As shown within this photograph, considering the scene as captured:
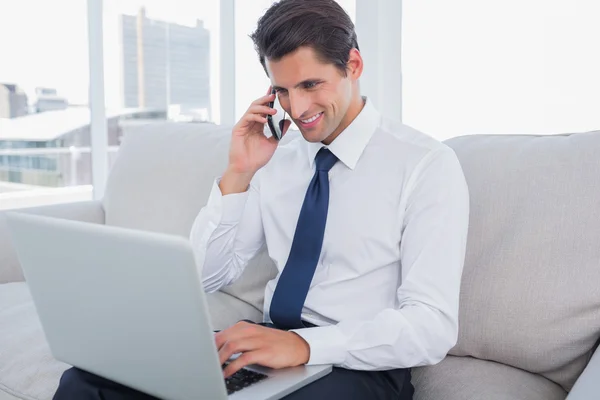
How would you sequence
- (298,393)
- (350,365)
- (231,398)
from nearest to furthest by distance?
1. (231,398)
2. (298,393)
3. (350,365)

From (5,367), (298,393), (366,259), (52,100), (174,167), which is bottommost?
(5,367)

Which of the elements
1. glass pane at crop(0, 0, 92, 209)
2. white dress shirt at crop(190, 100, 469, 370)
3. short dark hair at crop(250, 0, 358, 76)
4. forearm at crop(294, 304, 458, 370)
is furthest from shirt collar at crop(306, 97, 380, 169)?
glass pane at crop(0, 0, 92, 209)

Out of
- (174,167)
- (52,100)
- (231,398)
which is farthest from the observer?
(52,100)

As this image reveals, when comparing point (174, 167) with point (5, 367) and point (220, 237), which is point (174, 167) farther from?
point (5, 367)

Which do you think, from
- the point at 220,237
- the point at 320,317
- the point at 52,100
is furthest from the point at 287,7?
the point at 52,100

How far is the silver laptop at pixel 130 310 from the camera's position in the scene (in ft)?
2.77

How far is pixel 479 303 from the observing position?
1.38m

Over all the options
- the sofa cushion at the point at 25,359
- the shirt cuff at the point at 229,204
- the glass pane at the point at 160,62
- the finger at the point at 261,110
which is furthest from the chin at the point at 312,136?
the glass pane at the point at 160,62

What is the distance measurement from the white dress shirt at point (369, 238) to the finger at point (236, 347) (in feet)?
0.37

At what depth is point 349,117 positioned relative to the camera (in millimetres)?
1440

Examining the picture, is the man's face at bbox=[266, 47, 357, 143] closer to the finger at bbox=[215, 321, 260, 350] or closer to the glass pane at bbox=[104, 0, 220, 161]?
the finger at bbox=[215, 321, 260, 350]

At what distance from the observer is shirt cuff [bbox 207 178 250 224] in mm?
1495

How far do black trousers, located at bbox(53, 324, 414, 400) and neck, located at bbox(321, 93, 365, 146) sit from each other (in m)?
0.53

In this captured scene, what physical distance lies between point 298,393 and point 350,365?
0.47 ft
